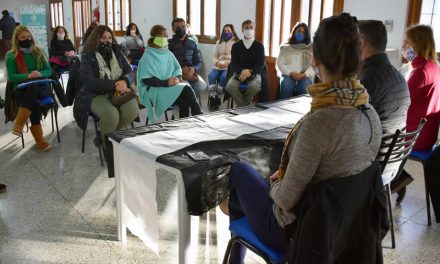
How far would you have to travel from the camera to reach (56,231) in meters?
2.24

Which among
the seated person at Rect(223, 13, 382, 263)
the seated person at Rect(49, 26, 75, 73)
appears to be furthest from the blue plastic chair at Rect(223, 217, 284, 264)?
the seated person at Rect(49, 26, 75, 73)

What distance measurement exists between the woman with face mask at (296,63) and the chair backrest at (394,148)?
2.52 m

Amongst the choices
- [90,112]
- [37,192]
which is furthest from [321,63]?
[90,112]

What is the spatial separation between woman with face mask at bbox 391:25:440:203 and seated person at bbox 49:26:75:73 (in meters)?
4.68

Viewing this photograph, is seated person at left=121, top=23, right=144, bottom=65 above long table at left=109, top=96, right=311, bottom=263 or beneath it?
above

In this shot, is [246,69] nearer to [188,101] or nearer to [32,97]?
[188,101]

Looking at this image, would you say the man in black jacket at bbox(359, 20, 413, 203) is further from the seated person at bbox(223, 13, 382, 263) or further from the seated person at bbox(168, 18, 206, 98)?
the seated person at bbox(168, 18, 206, 98)

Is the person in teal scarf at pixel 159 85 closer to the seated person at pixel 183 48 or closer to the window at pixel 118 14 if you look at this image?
the seated person at pixel 183 48

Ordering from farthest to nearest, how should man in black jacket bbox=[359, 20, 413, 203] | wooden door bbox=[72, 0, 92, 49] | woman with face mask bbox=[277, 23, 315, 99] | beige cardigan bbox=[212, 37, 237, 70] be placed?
wooden door bbox=[72, 0, 92, 49] < beige cardigan bbox=[212, 37, 237, 70] < woman with face mask bbox=[277, 23, 315, 99] < man in black jacket bbox=[359, 20, 413, 203]

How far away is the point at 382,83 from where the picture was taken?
5.91 feet

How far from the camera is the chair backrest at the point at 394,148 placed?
5.51ft

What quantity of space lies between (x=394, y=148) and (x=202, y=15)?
545 centimetres

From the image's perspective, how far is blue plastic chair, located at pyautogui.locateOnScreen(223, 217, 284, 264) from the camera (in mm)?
1356

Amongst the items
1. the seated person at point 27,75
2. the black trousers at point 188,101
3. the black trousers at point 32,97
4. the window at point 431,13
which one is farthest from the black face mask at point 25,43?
the window at point 431,13
